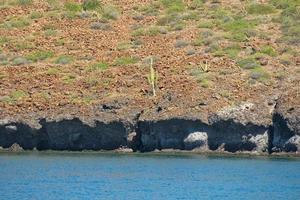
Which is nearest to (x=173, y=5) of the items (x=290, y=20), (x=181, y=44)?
(x=290, y=20)

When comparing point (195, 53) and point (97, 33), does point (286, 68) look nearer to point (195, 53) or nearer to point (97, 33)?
point (195, 53)

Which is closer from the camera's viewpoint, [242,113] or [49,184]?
[49,184]

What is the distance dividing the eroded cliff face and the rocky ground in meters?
0.05

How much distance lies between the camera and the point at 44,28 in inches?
3169

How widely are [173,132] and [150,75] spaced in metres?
7.87

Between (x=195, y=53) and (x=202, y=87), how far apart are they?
8.34 m

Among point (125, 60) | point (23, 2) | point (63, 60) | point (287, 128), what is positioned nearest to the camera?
point (287, 128)

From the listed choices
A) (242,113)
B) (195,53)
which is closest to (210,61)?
(195,53)

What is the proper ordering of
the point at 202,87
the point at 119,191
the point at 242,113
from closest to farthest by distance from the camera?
the point at 119,191 < the point at 242,113 < the point at 202,87

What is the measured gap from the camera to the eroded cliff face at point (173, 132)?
192ft

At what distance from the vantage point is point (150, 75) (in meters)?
66.2

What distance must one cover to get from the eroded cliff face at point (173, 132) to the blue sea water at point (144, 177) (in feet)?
7.35

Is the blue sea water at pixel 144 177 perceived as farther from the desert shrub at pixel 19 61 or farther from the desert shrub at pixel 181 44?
the desert shrub at pixel 181 44

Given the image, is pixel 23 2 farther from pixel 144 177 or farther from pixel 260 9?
pixel 144 177
